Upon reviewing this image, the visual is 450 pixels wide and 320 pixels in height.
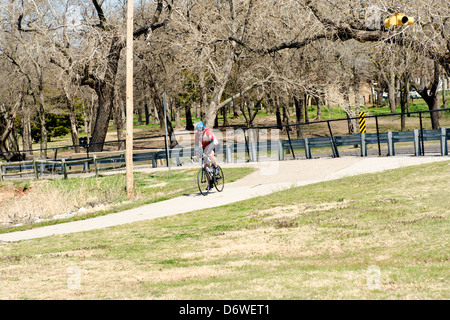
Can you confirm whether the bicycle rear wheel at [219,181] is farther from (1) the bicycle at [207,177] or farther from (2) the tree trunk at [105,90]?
(2) the tree trunk at [105,90]

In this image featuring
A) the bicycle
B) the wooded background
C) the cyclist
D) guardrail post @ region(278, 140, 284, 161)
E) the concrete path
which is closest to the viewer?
the concrete path

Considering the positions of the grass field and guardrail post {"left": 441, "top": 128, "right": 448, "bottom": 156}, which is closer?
the grass field

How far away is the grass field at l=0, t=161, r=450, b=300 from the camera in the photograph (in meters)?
6.17

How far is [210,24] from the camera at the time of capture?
30062 mm

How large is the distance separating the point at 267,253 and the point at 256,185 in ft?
34.5

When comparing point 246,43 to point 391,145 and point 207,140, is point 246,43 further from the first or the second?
point 207,140

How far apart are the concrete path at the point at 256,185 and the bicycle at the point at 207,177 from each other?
0.80ft

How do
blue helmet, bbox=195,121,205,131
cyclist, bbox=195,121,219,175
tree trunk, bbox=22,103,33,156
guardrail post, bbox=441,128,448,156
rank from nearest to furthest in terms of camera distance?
blue helmet, bbox=195,121,205,131 < cyclist, bbox=195,121,219,175 < guardrail post, bbox=441,128,448,156 < tree trunk, bbox=22,103,33,156

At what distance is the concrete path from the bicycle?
24 centimetres

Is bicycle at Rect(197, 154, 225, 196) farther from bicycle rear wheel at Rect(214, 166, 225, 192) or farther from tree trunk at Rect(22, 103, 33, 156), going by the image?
tree trunk at Rect(22, 103, 33, 156)

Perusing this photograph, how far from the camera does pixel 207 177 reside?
57.5 ft

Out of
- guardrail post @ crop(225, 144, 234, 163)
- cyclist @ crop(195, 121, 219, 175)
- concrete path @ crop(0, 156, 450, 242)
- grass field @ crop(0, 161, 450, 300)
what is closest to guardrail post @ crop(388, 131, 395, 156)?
concrete path @ crop(0, 156, 450, 242)

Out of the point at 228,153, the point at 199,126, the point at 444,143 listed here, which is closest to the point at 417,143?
the point at 444,143

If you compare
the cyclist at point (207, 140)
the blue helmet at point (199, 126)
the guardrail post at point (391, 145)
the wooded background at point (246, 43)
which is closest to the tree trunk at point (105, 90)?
the wooded background at point (246, 43)
